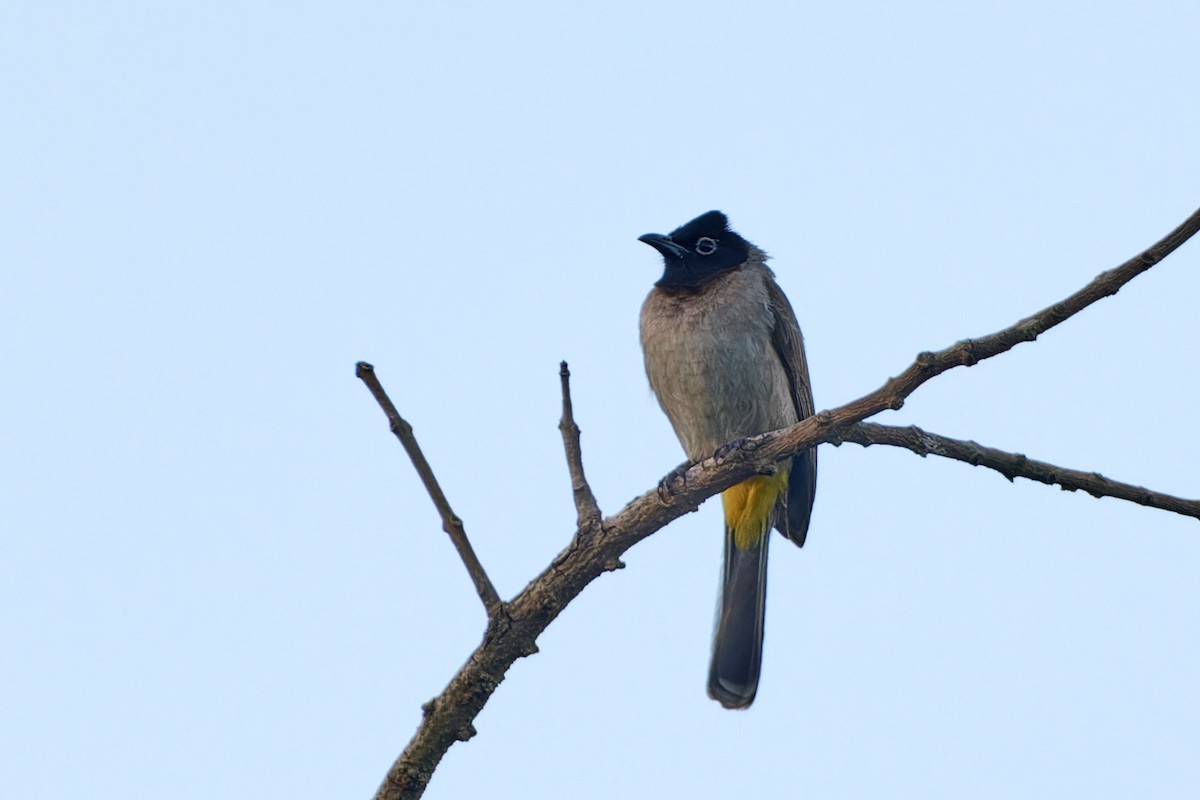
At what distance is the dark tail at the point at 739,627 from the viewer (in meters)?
5.81

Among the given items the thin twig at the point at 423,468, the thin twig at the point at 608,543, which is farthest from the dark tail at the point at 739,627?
the thin twig at the point at 423,468

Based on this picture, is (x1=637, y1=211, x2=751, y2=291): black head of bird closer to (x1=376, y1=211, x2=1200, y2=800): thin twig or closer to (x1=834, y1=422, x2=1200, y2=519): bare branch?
(x1=376, y1=211, x2=1200, y2=800): thin twig

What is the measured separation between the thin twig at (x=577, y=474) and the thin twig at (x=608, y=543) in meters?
0.05

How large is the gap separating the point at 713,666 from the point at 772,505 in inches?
39.5

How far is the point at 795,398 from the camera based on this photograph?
22.1 feet

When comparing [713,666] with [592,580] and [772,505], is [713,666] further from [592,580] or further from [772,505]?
[592,580]

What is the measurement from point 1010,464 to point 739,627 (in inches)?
108

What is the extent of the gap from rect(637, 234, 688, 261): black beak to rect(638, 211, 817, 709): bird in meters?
0.18

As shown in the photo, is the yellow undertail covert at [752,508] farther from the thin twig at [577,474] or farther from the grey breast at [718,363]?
the thin twig at [577,474]

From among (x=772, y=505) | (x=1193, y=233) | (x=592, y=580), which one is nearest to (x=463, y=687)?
(x=592, y=580)

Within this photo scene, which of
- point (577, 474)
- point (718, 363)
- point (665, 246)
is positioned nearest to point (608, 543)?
point (577, 474)

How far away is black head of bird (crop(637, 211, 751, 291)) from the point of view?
6789 millimetres

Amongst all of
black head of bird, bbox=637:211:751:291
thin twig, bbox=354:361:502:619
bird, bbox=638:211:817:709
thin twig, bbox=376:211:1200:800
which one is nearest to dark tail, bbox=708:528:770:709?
bird, bbox=638:211:817:709

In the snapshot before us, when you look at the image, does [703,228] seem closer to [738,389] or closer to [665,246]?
[665,246]
